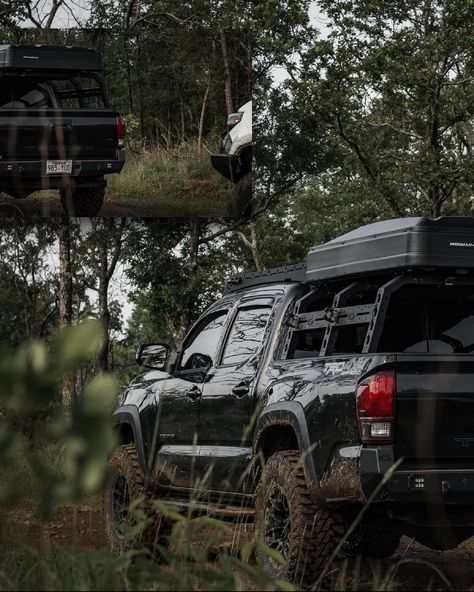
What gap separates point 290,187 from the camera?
2897 centimetres

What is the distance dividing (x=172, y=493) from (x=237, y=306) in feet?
4.71

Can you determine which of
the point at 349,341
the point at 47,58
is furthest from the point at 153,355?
the point at 47,58

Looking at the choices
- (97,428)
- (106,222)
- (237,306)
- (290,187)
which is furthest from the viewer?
(290,187)

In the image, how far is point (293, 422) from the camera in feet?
20.8

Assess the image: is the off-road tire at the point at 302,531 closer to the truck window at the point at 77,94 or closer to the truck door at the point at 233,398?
the truck door at the point at 233,398

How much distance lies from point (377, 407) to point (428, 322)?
1104 mm

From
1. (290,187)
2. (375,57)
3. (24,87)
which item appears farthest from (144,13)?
(290,187)

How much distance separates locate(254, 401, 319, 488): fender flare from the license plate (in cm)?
999


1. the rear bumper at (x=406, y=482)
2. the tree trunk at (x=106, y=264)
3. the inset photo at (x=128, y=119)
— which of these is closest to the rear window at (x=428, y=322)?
the rear bumper at (x=406, y=482)

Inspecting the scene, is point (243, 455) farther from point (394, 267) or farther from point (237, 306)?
point (394, 267)

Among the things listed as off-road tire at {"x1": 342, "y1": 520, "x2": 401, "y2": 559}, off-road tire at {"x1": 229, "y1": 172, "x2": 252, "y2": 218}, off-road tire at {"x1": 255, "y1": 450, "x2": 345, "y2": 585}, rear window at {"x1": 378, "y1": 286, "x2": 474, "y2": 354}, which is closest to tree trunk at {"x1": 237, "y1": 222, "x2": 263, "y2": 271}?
off-road tire at {"x1": 229, "y1": 172, "x2": 252, "y2": 218}

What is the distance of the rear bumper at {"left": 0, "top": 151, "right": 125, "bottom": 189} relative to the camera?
16109mm

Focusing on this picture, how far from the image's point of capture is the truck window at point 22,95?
15938 millimetres

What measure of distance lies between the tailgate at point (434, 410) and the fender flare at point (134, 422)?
2.85 meters
